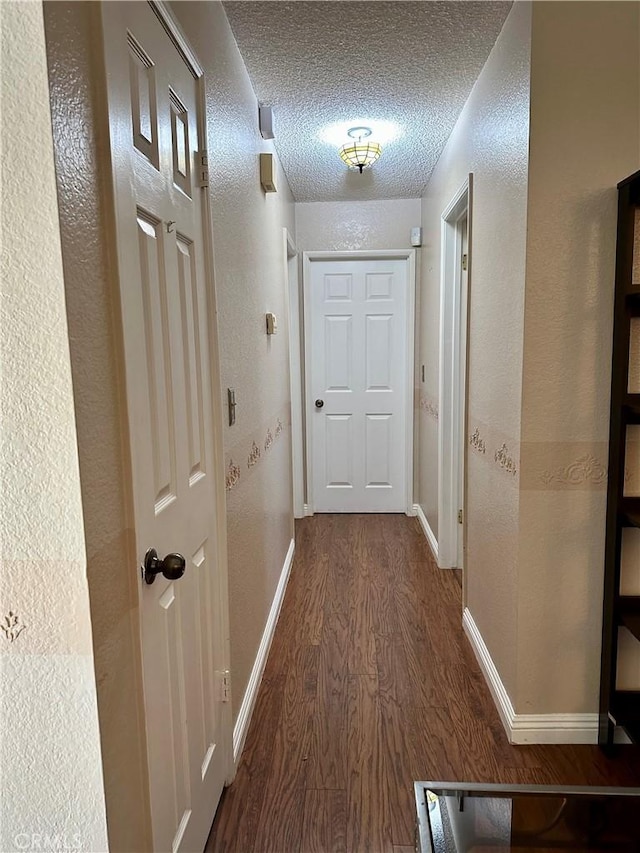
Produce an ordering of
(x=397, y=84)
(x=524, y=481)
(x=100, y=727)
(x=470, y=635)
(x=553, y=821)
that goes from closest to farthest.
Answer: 1. (x=100, y=727)
2. (x=553, y=821)
3. (x=524, y=481)
4. (x=397, y=84)
5. (x=470, y=635)

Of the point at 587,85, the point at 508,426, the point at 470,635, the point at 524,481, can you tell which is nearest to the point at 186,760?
the point at 524,481

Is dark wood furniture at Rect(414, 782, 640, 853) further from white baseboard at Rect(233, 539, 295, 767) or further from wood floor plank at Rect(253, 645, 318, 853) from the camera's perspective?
white baseboard at Rect(233, 539, 295, 767)

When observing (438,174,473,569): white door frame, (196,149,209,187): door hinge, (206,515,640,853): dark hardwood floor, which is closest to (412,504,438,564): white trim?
(438,174,473,569): white door frame

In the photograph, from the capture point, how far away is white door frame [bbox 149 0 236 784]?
1409 millimetres

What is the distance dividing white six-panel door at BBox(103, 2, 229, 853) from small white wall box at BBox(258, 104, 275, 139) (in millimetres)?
1069

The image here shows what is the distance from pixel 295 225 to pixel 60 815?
12.3 feet

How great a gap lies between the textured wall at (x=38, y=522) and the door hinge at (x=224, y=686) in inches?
26.6

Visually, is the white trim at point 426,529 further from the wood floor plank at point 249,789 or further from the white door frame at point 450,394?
the wood floor plank at point 249,789

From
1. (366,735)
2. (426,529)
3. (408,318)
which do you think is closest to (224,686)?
(366,735)

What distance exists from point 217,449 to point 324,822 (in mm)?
1086

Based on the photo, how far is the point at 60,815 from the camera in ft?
2.90

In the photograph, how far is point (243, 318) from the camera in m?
1.95

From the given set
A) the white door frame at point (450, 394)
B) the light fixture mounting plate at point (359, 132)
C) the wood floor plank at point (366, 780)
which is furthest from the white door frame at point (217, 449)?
the white door frame at point (450, 394)

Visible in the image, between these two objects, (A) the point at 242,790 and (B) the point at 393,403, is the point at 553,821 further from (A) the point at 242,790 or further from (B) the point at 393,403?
(B) the point at 393,403
